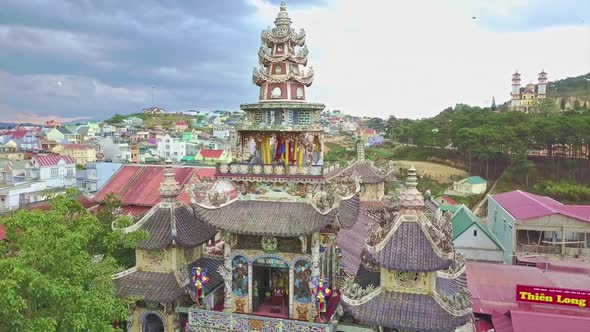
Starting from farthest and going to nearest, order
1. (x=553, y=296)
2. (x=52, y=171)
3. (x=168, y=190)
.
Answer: (x=52, y=171) → (x=553, y=296) → (x=168, y=190)

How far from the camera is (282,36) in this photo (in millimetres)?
17812

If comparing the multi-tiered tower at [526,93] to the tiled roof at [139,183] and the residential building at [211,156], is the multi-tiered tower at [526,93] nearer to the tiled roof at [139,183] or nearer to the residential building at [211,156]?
the residential building at [211,156]

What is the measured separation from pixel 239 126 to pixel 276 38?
4129 millimetres

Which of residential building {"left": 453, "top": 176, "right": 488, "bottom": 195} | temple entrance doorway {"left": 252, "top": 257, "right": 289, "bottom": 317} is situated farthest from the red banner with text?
residential building {"left": 453, "top": 176, "right": 488, "bottom": 195}

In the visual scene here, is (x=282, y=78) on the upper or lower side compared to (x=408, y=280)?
upper

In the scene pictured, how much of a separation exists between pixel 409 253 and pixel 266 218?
5.50 m

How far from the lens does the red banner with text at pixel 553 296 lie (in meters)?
20.7

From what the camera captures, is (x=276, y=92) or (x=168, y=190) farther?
(x=168, y=190)

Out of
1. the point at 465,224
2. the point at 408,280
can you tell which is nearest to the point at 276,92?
the point at 408,280

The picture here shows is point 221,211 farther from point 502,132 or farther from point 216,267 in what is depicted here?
point 502,132

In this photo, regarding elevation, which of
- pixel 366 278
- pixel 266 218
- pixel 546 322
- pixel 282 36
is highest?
pixel 282 36

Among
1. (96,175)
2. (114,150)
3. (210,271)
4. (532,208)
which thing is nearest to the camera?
(210,271)

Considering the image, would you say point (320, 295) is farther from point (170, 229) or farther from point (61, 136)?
point (61, 136)

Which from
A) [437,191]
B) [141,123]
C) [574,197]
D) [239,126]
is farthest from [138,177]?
[141,123]
